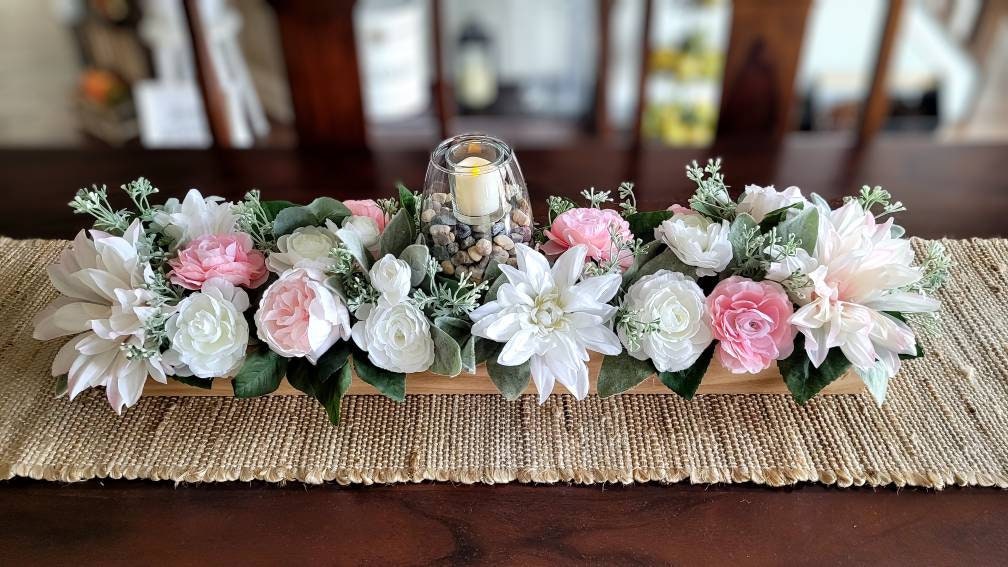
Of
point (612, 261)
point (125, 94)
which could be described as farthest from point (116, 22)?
point (612, 261)

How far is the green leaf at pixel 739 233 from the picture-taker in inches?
26.2

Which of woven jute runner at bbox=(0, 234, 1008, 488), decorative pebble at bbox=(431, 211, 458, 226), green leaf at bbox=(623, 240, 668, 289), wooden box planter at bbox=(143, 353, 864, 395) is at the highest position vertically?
decorative pebble at bbox=(431, 211, 458, 226)

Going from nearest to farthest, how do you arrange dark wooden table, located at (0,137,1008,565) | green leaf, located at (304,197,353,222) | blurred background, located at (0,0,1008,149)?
dark wooden table, located at (0,137,1008,565) < green leaf, located at (304,197,353,222) < blurred background, located at (0,0,1008,149)

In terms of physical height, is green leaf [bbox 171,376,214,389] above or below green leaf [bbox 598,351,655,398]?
below

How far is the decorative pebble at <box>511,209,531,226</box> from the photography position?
688 mm

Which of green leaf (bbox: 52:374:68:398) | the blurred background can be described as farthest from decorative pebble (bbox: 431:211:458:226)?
the blurred background

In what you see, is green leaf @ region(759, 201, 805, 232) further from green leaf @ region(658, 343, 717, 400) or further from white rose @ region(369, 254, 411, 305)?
white rose @ region(369, 254, 411, 305)

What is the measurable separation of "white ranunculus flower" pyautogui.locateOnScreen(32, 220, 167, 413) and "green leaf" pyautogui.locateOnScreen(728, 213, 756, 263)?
0.50m

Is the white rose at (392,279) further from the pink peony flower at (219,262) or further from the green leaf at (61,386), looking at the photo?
the green leaf at (61,386)

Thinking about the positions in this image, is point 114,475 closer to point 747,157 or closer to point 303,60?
point 303,60

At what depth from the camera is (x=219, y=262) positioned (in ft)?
2.17

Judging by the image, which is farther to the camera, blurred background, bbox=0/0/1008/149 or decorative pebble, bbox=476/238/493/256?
blurred background, bbox=0/0/1008/149

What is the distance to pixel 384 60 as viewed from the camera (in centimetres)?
225

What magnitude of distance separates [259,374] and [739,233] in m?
0.43
